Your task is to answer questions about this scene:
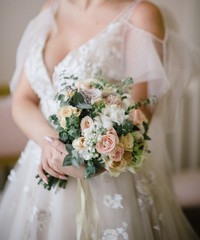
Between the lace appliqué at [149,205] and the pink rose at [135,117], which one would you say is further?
the lace appliqué at [149,205]

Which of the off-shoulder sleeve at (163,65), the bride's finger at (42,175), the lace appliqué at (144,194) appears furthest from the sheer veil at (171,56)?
the bride's finger at (42,175)

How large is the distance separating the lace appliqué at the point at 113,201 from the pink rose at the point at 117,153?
0.20 metres

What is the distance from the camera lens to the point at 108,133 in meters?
0.65

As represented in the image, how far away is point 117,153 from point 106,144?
0.11 feet

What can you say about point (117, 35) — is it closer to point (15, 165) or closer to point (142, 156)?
point (142, 156)

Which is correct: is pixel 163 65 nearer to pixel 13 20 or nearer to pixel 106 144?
pixel 106 144

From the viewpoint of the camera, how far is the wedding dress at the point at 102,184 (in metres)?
0.81

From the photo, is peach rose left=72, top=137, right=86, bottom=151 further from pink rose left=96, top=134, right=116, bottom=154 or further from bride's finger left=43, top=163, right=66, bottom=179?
bride's finger left=43, top=163, right=66, bottom=179

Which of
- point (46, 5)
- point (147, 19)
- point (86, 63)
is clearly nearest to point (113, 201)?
point (86, 63)

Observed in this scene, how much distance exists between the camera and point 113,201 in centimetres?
82

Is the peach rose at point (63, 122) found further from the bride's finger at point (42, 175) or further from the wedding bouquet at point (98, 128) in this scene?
the bride's finger at point (42, 175)

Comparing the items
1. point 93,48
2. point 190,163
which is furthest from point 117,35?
point 190,163

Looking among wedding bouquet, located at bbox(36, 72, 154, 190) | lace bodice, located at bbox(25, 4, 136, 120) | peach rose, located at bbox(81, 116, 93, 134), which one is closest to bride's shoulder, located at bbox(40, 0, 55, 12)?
lace bodice, located at bbox(25, 4, 136, 120)

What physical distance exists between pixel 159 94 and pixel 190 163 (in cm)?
57
